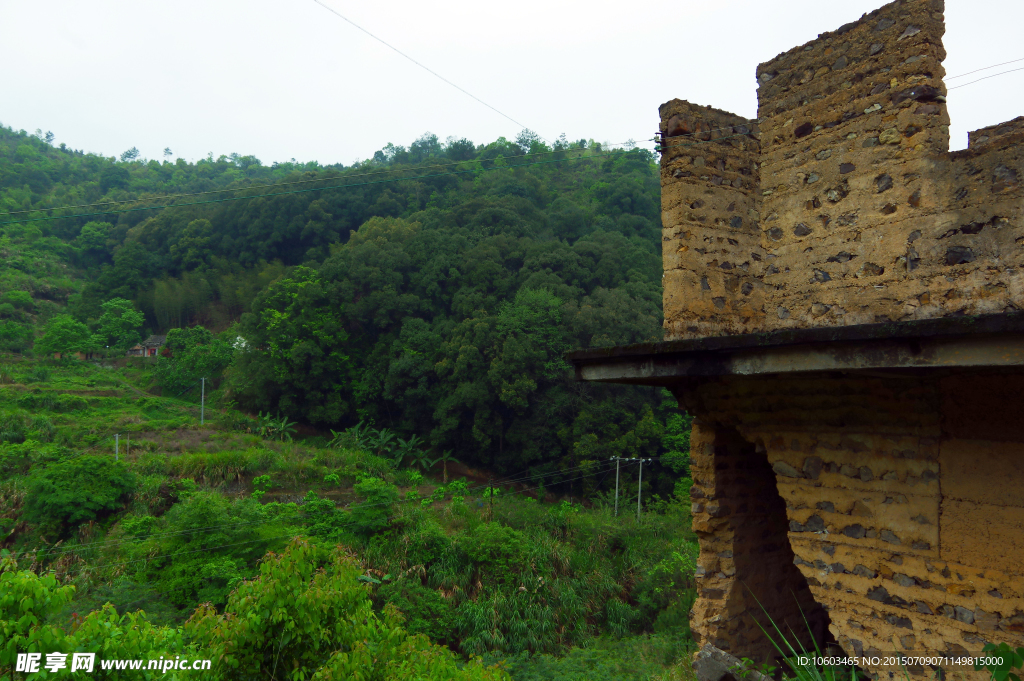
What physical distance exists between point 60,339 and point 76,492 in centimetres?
2330

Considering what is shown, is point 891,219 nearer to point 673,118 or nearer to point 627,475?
point 673,118

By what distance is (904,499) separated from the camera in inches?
135

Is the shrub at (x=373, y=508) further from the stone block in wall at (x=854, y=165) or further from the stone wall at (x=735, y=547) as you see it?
the stone block in wall at (x=854, y=165)

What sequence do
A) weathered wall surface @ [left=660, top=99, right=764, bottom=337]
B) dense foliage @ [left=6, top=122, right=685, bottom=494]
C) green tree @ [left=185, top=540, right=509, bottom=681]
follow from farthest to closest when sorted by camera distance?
dense foliage @ [left=6, top=122, right=685, bottom=494] → weathered wall surface @ [left=660, top=99, right=764, bottom=337] → green tree @ [left=185, top=540, right=509, bottom=681]

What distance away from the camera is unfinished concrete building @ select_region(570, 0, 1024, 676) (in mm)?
3098

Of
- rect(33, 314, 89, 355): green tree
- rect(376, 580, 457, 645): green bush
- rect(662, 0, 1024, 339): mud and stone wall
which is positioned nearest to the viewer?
rect(662, 0, 1024, 339): mud and stone wall

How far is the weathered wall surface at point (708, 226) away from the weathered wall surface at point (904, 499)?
83 centimetres

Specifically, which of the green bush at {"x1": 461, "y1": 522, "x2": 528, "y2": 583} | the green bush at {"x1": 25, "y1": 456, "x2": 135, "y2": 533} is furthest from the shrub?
the green bush at {"x1": 25, "y1": 456, "x2": 135, "y2": 533}

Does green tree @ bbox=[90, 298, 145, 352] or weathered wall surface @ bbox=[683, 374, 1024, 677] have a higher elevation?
green tree @ bbox=[90, 298, 145, 352]

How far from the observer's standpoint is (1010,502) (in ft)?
10.1

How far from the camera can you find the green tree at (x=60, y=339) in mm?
34406

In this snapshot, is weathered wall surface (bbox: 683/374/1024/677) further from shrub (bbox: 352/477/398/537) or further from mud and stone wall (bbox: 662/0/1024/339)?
shrub (bbox: 352/477/398/537)

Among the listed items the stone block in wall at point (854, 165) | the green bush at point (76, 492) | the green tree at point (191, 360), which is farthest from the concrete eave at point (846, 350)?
the green tree at point (191, 360)

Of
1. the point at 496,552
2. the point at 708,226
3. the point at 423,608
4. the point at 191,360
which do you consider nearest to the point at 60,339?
the point at 191,360
